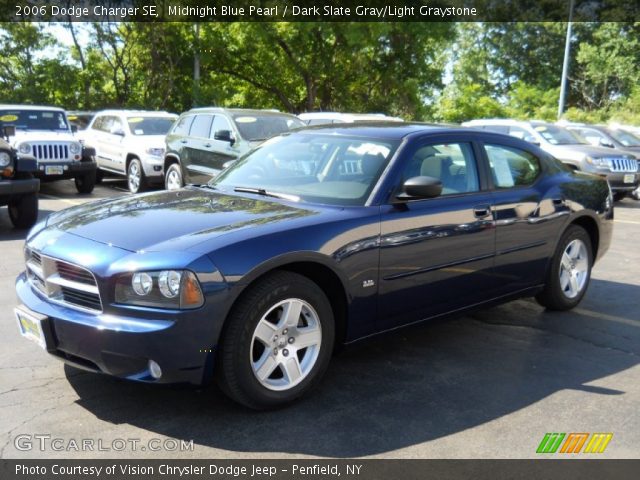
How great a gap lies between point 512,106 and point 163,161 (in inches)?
1253

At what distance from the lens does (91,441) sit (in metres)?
3.35

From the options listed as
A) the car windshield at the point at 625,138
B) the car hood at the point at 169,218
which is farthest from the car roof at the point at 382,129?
the car windshield at the point at 625,138

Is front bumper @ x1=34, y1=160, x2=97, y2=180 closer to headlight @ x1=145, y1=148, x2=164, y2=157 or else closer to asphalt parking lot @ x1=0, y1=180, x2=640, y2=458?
headlight @ x1=145, y1=148, x2=164, y2=157

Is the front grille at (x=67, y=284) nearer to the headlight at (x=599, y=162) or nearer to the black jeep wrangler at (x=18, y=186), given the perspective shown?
the black jeep wrangler at (x=18, y=186)

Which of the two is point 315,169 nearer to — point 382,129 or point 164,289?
point 382,129

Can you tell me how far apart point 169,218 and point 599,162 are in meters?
12.4

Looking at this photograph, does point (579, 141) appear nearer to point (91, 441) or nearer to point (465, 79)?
point (91, 441)

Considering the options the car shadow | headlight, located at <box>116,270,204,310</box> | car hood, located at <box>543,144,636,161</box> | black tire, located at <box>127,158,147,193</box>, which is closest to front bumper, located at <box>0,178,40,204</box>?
black tire, located at <box>127,158,147,193</box>

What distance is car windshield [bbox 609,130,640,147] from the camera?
1694 centimetres

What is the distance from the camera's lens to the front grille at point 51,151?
1261 centimetres

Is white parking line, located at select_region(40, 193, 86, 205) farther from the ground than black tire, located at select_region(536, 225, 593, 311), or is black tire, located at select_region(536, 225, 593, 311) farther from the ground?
black tire, located at select_region(536, 225, 593, 311)

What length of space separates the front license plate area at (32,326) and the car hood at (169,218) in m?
0.52

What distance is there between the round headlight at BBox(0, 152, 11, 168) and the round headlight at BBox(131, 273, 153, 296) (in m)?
6.57
